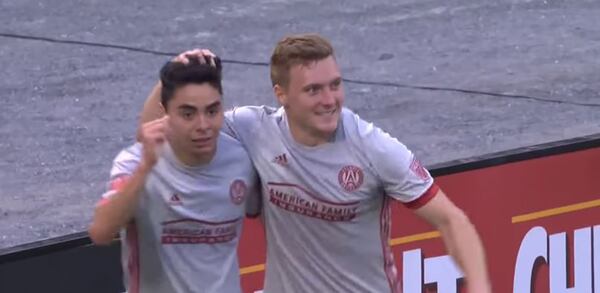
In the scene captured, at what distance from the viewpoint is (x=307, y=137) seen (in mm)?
5098

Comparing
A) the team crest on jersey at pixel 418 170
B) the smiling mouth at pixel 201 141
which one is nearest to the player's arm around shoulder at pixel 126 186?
the smiling mouth at pixel 201 141

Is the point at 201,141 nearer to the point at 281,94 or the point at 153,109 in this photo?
the point at 281,94

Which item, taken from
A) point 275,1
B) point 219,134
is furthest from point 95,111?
point 219,134

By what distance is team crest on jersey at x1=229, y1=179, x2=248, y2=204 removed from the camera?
5.05m

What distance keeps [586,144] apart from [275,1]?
6.51 m

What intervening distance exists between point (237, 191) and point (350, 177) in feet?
1.20

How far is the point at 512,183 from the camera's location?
6.88 meters

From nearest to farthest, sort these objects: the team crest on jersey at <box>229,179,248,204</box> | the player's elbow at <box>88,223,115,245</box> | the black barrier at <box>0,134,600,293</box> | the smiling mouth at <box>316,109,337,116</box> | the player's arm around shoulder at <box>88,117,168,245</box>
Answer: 1. the player's arm around shoulder at <box>88,117,168,245</box>
2. the player's elbow at <box>88,223,115,245</box>
3. the smiling mouth at <box>316,109,337,116</box>
4. the team crest on jersey at <box>229,179,248,204</box>
5. the black barrier at <box>0,134,600,293</box>

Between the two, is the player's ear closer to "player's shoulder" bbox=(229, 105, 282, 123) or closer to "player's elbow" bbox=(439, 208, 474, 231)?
"player's shoulder" bbox=(229, 105, 282, 123)

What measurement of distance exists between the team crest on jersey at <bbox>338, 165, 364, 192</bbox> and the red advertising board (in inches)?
59.1

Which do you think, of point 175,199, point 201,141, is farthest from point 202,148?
point 175,199

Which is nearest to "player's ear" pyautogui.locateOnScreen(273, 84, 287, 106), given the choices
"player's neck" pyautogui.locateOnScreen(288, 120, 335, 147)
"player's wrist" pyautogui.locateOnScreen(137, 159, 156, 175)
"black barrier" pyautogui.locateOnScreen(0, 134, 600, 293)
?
→ "player's neck" pyautogui.locateOnScreen(288, 120, 335, 147)

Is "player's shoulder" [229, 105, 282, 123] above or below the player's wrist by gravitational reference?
above

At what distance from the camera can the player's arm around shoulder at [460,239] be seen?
4828 millimetres
